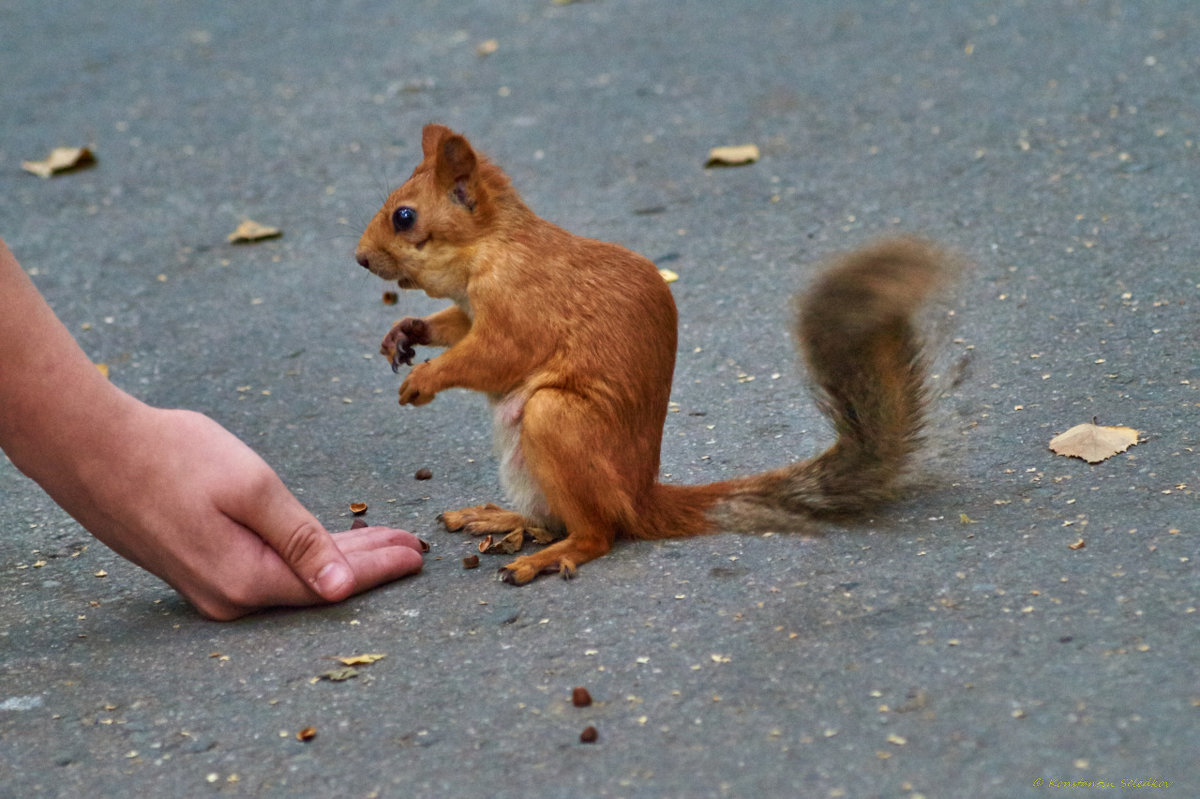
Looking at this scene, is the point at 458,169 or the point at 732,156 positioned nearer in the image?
the point at 458,169

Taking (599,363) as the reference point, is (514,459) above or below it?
below

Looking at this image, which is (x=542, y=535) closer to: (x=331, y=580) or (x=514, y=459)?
(x=514, y=459)

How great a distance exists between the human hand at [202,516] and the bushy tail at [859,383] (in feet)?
2.20

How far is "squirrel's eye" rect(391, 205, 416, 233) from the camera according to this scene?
8.05ft

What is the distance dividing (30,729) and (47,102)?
420cm

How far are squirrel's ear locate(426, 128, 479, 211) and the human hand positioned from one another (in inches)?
24.3

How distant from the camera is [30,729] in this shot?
2.03 m

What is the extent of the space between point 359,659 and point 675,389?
4.33 ft

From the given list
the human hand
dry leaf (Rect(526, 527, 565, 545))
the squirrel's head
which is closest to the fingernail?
the human hand

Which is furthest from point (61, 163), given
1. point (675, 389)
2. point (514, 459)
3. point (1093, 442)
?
point (1093, 442)

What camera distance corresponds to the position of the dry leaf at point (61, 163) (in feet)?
16.1

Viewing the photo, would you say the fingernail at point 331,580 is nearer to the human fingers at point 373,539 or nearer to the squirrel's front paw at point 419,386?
the human fingers at point 373,539

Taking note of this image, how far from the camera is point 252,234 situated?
4.28 metres

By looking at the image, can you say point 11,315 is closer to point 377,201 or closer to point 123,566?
point 123,566
